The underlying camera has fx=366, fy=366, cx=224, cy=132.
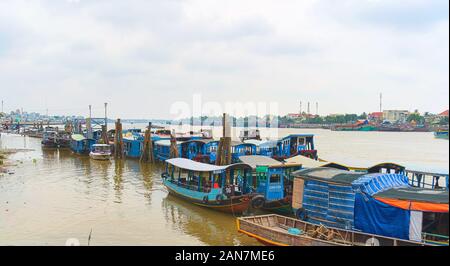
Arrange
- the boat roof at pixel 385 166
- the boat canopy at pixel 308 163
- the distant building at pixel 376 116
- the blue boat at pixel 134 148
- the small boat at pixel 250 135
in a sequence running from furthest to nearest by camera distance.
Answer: the distant building at pixel 376 116
the small boat at pixel 250 135
the blue boat at pixel 134 148
the boat canopy at pixel 308 163
the boat roof at pixel 385 166

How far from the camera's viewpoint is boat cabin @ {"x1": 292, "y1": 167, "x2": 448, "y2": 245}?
8680 millimetres

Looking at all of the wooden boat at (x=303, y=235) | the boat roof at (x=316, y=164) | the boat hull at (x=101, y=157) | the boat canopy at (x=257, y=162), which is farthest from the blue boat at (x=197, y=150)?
the wooden boat at (x=303, y=235)

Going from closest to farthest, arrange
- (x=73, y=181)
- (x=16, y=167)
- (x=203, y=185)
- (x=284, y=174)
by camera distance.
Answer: (x=284, y=174) < (x=203, y=185) < (x=73, y=181) < (x=16, y=167)

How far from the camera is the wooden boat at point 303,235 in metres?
9.12

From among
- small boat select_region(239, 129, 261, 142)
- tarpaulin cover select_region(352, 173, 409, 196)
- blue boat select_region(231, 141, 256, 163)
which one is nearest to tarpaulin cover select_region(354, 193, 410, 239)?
tarpaulin cover select_region(352, 173, 409, 196)

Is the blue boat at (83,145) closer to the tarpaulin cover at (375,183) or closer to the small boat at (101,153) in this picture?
the small boat at (101,153)

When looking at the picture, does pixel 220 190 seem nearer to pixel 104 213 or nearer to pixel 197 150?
pixel 104 213

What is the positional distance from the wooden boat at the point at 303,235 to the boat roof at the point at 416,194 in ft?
3.39

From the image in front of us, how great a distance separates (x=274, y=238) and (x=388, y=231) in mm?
2900

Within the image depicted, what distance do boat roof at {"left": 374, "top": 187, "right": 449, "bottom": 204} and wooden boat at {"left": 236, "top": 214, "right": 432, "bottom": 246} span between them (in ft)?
3.39

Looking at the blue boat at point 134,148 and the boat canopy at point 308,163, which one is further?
the blue boat at point 134,148
